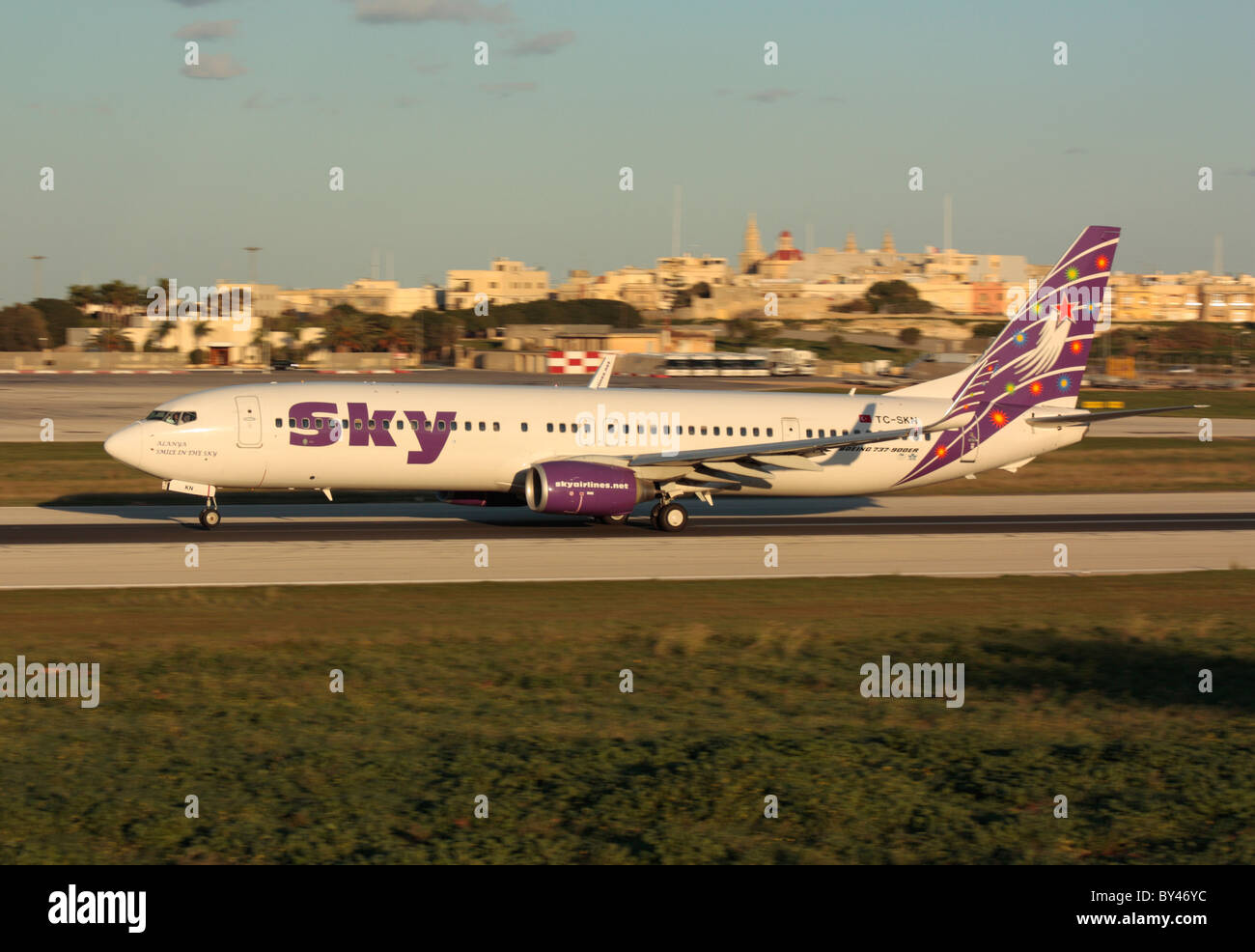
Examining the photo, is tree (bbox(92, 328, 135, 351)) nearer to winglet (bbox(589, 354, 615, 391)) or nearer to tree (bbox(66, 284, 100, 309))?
tree (bbox(66, 284, 100, 309))

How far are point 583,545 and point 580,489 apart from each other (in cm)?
146

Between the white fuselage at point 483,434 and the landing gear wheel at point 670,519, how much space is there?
170cm

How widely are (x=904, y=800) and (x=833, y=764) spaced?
4.28 ft

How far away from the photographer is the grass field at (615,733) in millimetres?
11508

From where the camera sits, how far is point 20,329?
18175cm

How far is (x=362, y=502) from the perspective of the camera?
41875 mm

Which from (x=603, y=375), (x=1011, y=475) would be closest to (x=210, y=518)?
(x=603, y=375)

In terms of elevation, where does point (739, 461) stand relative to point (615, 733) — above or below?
above

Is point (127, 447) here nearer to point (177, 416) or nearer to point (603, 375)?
point (177, 416)

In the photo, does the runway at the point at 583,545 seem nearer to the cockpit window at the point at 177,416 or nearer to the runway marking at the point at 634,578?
the runway marking at the point at 634,578

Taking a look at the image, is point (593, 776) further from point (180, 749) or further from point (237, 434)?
point (237, 434)

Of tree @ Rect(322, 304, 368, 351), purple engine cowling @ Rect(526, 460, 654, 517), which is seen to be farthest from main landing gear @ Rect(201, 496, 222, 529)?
tree @ Rect(322, 304, 368, 351)
